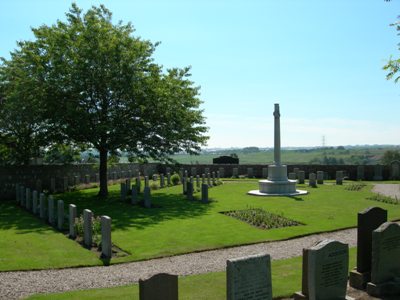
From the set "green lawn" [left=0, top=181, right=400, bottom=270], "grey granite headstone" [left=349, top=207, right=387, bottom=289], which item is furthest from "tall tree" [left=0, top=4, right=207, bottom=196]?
"grey granite headstone" [left=349, top=207, right=387, bottom=289]

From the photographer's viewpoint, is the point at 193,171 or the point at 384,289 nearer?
the point at 384,289

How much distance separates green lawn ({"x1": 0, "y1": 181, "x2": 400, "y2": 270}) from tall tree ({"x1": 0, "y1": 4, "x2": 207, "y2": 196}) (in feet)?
11.9

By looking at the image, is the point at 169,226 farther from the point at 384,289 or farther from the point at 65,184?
the point at 65,184

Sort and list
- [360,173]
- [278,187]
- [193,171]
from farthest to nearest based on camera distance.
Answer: [193,171] < [360,173] < [278,187]

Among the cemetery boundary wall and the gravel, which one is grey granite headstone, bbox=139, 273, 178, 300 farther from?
the cemetery boundary wall

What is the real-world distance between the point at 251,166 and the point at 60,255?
99.2 feet

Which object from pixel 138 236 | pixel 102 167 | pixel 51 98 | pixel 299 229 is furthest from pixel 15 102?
pixel 299 229

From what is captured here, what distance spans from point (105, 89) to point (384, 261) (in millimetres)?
17694

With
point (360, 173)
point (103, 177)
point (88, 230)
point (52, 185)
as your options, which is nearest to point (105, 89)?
point (103, 177)

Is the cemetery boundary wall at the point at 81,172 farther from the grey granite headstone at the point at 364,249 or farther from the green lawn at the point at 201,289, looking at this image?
the grey granite headstone at the point at 364,249

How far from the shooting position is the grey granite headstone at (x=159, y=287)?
587 cm

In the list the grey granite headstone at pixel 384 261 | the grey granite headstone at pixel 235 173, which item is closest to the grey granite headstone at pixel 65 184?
the grey granite headstone at pixel 235 173

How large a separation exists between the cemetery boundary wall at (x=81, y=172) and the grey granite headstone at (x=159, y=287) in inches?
855

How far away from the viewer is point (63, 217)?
15.8 metres
